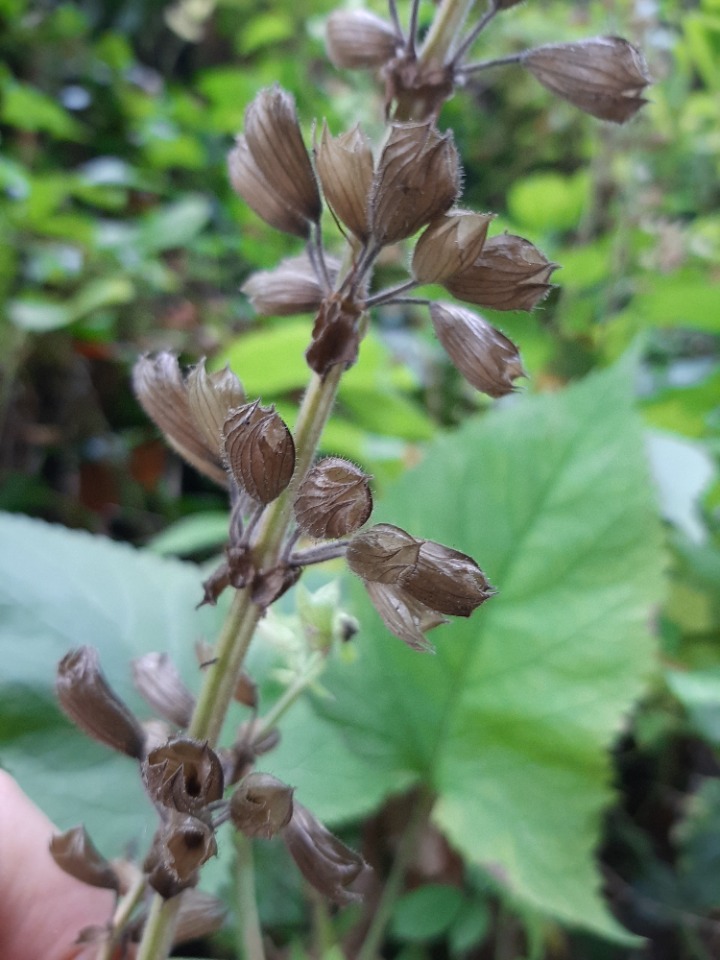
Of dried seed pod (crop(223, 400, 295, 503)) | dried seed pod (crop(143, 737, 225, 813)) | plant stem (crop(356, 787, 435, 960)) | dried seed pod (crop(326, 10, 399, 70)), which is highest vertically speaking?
dried seed pod (crop(326, 10, 399, 70))

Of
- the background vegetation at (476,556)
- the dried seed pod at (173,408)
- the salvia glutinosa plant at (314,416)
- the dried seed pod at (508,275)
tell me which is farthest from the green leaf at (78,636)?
the dried seed pod at (508,275)

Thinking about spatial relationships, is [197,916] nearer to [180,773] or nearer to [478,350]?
[180,773]

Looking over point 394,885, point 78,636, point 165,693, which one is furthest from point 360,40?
point 394,885

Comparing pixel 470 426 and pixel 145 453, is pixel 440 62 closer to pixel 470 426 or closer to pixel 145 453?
pixel 470 426

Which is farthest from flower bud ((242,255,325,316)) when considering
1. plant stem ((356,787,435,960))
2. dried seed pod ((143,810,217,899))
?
plant stem ((356,787,435,960))

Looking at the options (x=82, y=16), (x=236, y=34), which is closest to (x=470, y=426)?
(x=82, y=16)

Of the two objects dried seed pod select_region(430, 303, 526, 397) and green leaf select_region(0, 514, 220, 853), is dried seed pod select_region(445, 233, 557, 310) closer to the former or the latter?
dried seed pod select_region(430, 303, 526, 397)
